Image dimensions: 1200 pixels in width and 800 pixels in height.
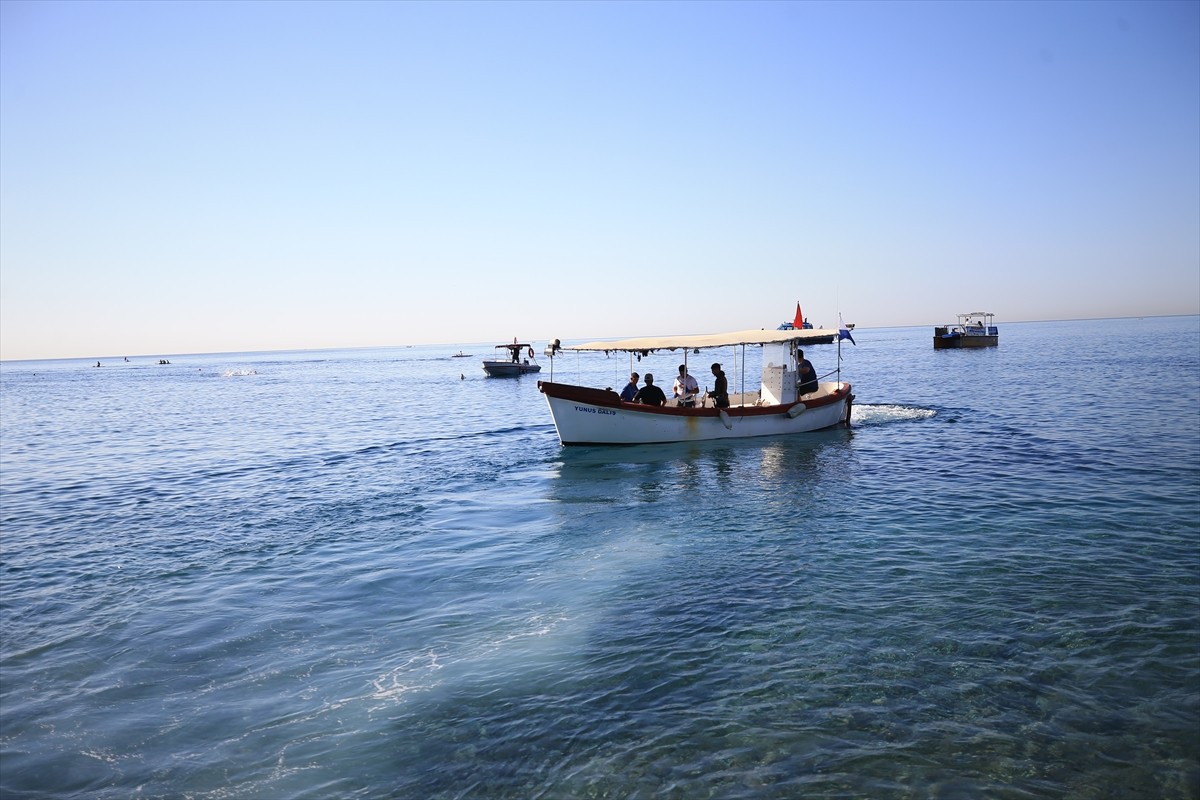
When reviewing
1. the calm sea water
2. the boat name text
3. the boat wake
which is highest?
the boat name text

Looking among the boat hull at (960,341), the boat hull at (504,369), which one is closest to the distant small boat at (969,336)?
the boat hull at (960,341)

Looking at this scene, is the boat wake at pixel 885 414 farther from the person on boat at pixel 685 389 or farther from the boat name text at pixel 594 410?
the boat name text at pixel 594 410

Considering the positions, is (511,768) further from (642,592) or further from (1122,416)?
(1122,416)

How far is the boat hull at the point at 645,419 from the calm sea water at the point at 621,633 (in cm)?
279

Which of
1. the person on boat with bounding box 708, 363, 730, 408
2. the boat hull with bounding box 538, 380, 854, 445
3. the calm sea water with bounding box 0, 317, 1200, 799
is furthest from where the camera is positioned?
the person on boat with bounding box 708, 363, 730, 408

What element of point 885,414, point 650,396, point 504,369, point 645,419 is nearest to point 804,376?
point 650,396

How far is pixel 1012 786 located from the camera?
226 inches

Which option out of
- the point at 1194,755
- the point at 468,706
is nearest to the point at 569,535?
the point at 468,706

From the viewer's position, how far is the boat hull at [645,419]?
896 inches

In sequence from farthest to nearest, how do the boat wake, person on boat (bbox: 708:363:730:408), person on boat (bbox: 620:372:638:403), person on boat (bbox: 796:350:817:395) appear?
1. the boat wake
2. person on boat (bbox: 796:350:817:395)
3. person on boat (bbox: 620:372:638:403)
4. person on boat (bbox: 708:363:730:408)

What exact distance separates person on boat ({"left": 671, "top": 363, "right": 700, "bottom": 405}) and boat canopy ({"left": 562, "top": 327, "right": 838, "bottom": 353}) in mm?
1373

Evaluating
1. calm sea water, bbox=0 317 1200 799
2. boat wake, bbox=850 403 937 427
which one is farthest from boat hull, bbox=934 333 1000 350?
calm sea water, bbox=0 317 1200 799

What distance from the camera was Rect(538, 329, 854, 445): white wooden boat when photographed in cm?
2286

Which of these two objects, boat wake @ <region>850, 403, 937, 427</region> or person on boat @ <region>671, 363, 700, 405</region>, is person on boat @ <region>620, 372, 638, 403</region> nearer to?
person on boat @ <region>671, 363, 700, 405</region>
